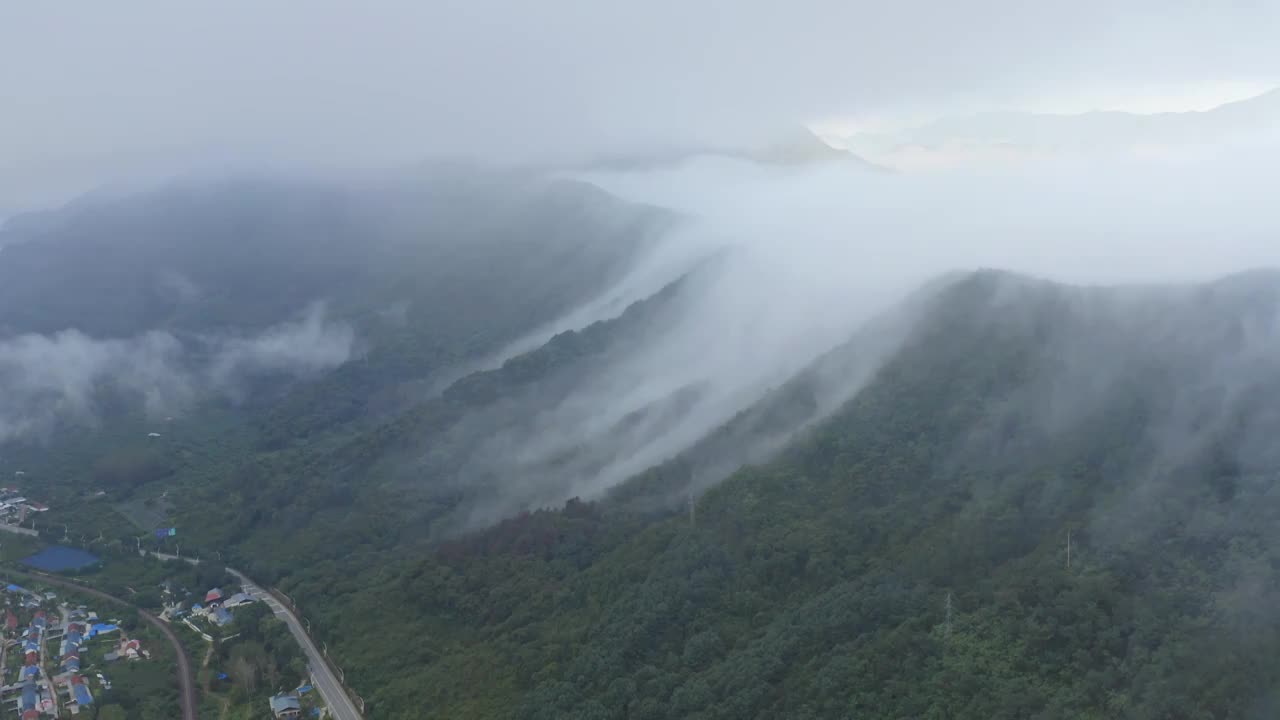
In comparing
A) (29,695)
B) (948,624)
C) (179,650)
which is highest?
(29,695)

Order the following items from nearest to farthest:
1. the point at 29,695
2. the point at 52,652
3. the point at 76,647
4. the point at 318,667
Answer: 1. the point at 29,695
2. the point at 318,667
3. the point at 52,652
4. the point at 76,647

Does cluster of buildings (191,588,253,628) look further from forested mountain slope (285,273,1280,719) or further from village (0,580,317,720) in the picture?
forested mountain slope (285,273,1280,719)

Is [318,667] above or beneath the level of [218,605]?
beneath

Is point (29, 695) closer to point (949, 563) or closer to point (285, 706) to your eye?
point (285, 706)

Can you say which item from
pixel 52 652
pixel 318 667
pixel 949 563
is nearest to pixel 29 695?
pixel 52 652

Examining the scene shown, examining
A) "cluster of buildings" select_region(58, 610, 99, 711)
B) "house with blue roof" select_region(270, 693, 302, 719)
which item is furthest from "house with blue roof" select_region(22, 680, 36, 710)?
"house with blue roof" select_region(270, 693, 302, 719)

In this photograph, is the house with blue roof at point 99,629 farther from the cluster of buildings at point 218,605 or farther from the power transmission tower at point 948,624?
the power transmission tower at point 948,624

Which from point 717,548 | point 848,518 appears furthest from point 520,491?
point 848,518

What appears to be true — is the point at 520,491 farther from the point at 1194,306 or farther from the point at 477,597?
the point at 1194,306
